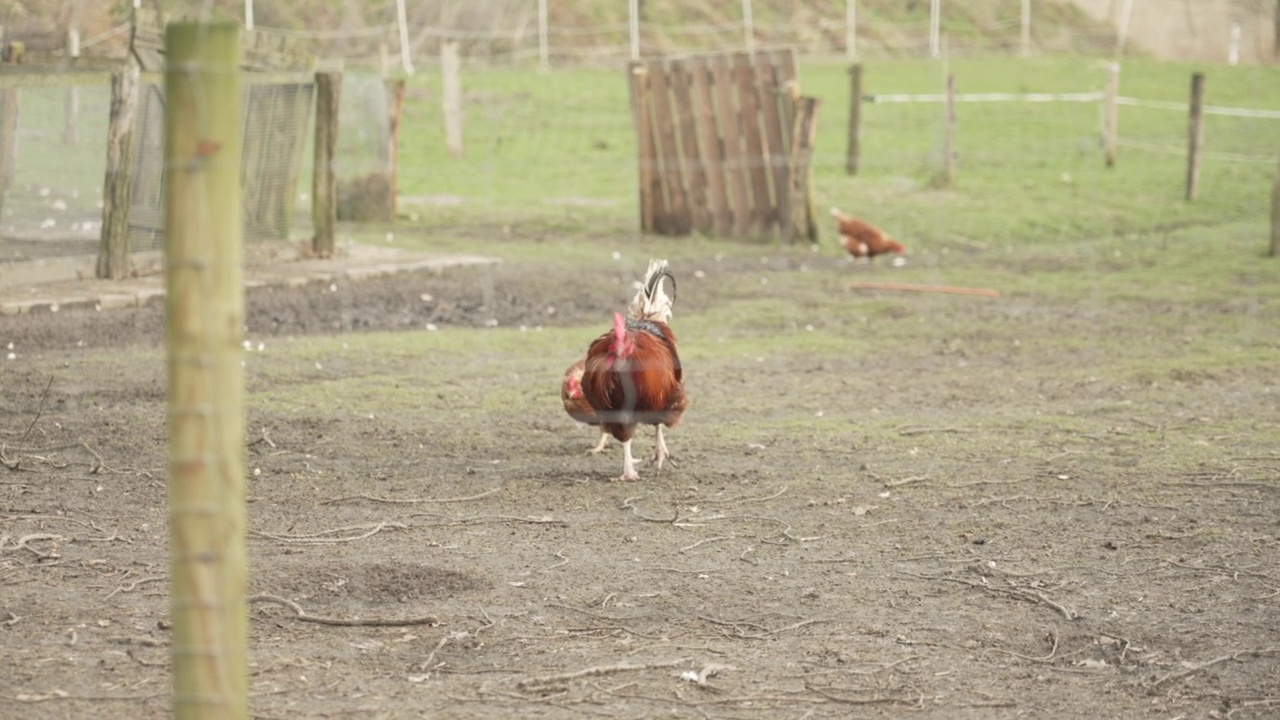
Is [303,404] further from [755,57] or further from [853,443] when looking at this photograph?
[755,57]

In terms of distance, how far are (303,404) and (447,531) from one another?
2512 mm

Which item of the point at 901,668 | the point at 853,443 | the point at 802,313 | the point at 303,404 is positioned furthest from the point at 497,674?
the point at 802,313

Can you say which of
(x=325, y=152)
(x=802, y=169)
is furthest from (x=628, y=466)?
(x=802, y=169)

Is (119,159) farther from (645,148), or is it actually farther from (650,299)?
(645,148)

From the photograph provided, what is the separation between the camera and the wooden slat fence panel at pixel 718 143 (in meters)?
15.1

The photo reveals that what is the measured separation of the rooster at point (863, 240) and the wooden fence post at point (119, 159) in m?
6.75

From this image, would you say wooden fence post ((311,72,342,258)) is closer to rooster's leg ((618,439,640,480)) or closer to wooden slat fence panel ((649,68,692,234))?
wooden slat fence panel ((649,68,692,234))

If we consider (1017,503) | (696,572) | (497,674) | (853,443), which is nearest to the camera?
(497,674)

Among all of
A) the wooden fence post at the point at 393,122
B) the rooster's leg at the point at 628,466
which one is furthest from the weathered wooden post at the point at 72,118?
the rooster's leg at the point at 628,466

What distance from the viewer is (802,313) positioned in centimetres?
1150

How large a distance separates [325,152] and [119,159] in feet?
6.78

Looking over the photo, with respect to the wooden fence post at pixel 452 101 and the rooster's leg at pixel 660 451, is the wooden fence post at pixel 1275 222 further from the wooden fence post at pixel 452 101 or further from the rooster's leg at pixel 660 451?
the wooden fence post at pixel 452 101

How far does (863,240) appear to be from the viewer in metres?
14.2

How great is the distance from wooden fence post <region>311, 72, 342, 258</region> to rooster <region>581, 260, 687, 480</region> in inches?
267
